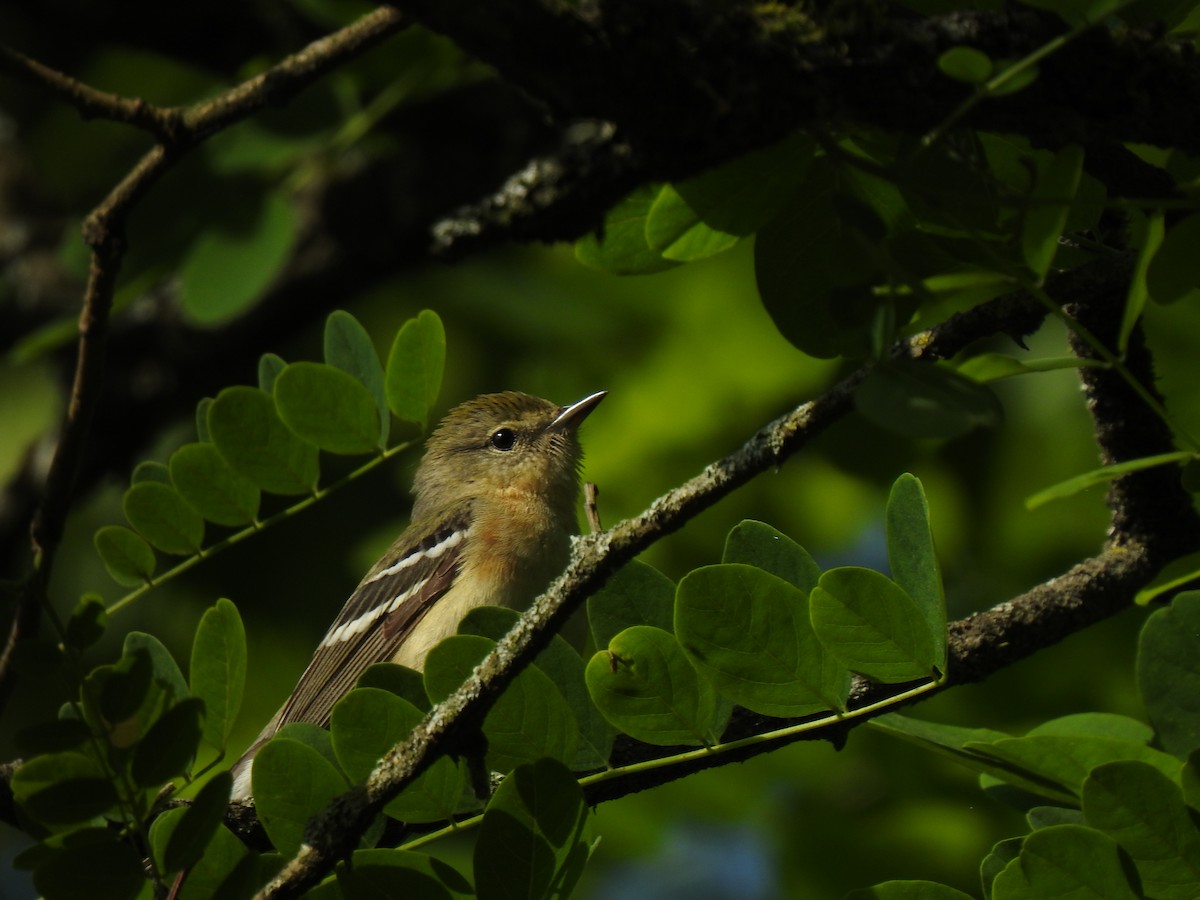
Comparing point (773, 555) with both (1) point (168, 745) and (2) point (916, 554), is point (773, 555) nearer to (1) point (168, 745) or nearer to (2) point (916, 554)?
(2) point (916, 554)

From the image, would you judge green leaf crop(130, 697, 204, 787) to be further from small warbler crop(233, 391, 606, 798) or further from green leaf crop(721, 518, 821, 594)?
small warbler crop(233, 391, 606, 798)

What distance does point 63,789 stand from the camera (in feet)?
8.02

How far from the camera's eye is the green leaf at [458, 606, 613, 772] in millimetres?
2828

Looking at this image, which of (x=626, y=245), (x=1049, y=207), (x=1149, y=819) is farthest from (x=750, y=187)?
(x=1149, y=819)

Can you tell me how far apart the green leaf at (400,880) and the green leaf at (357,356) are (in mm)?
1252

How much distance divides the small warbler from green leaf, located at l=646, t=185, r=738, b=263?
2.30 metres

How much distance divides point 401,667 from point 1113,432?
177 centimetres

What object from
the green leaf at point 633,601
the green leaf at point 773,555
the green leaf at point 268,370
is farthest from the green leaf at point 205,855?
the green leaf at point 268,370

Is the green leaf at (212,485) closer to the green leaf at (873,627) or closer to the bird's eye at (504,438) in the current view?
the green leaf at (873,627)

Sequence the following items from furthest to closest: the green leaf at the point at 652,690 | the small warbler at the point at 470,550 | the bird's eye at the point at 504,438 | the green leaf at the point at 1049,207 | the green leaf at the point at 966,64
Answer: the bird's eye at the point at 504,438
the small warbler at the point at 470,550
the green leaf at the point at 652,690
the green leaf at the point at 1049,207
the green leaf at the point at 966,64

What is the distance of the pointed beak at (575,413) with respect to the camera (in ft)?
18.7

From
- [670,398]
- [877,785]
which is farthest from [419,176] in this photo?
[877,785]

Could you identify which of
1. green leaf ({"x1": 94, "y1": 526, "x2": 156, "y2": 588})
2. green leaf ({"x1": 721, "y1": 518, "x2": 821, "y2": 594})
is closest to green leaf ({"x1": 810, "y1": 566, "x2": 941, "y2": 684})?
green leaf ({"x1": 721, "y1": 518, "x2": 821, "y2": 594})

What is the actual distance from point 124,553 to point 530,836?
141 cm
